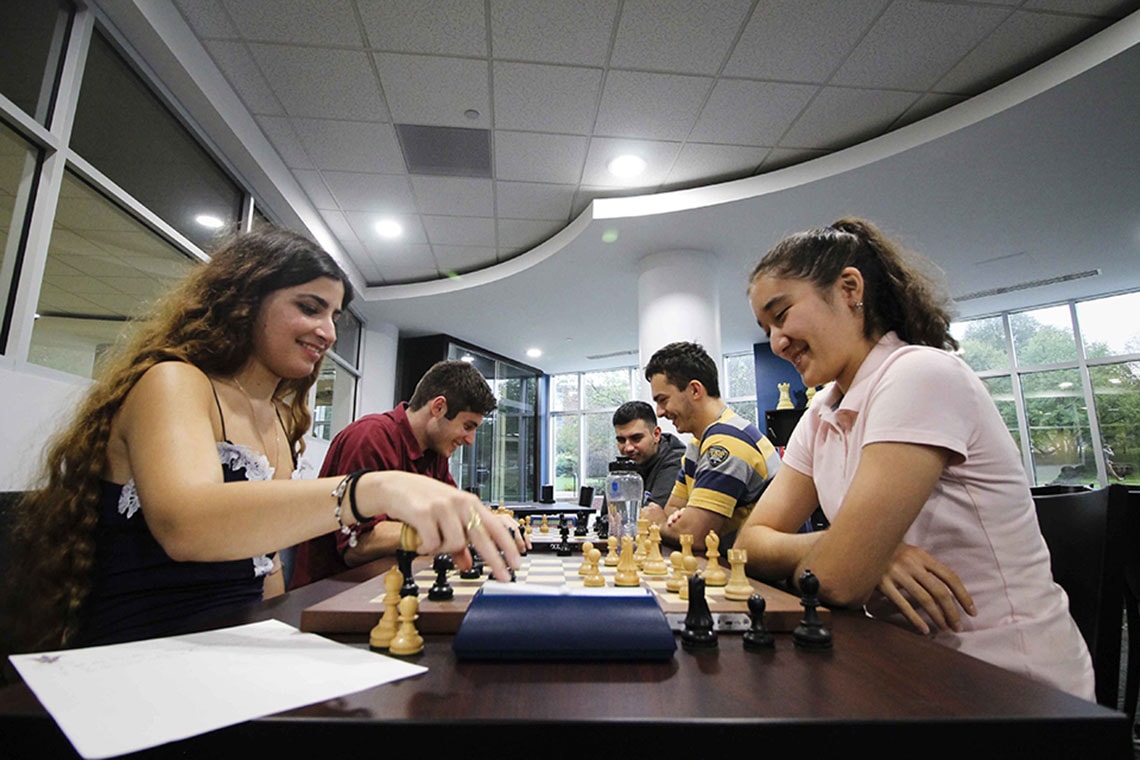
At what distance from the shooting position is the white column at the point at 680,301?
434 cm

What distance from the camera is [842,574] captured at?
2.71 ft

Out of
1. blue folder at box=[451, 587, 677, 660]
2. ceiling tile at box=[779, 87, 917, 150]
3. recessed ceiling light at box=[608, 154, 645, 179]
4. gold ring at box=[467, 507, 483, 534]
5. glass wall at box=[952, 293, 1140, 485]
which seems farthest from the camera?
glass wall at box=[952, 293, 1140, 485]

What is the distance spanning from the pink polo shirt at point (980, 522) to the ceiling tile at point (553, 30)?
7.30 ft

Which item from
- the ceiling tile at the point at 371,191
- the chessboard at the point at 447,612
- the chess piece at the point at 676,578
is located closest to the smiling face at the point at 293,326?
the chessboard at the point at 447,612

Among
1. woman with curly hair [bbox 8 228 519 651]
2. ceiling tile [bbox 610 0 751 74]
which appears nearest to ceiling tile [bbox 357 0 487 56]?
ceiling tile [bbox 610 0 751 74]

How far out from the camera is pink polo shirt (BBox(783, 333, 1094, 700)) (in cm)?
78

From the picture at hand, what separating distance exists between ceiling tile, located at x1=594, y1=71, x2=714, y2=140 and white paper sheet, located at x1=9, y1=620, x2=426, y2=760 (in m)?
2.95

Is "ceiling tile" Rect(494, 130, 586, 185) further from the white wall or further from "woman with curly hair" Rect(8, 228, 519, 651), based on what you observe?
the white wall

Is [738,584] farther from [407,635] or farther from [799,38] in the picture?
[799,38]

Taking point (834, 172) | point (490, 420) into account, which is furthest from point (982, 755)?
point (490, 420)

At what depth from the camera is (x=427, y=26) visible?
2.51 metres

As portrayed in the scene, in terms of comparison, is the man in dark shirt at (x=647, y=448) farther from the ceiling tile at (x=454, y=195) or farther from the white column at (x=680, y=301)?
the ceiling tile at (x=454, y=195)

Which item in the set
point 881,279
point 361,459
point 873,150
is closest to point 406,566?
point 881,279

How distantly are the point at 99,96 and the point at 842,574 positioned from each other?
3203 millimetres
